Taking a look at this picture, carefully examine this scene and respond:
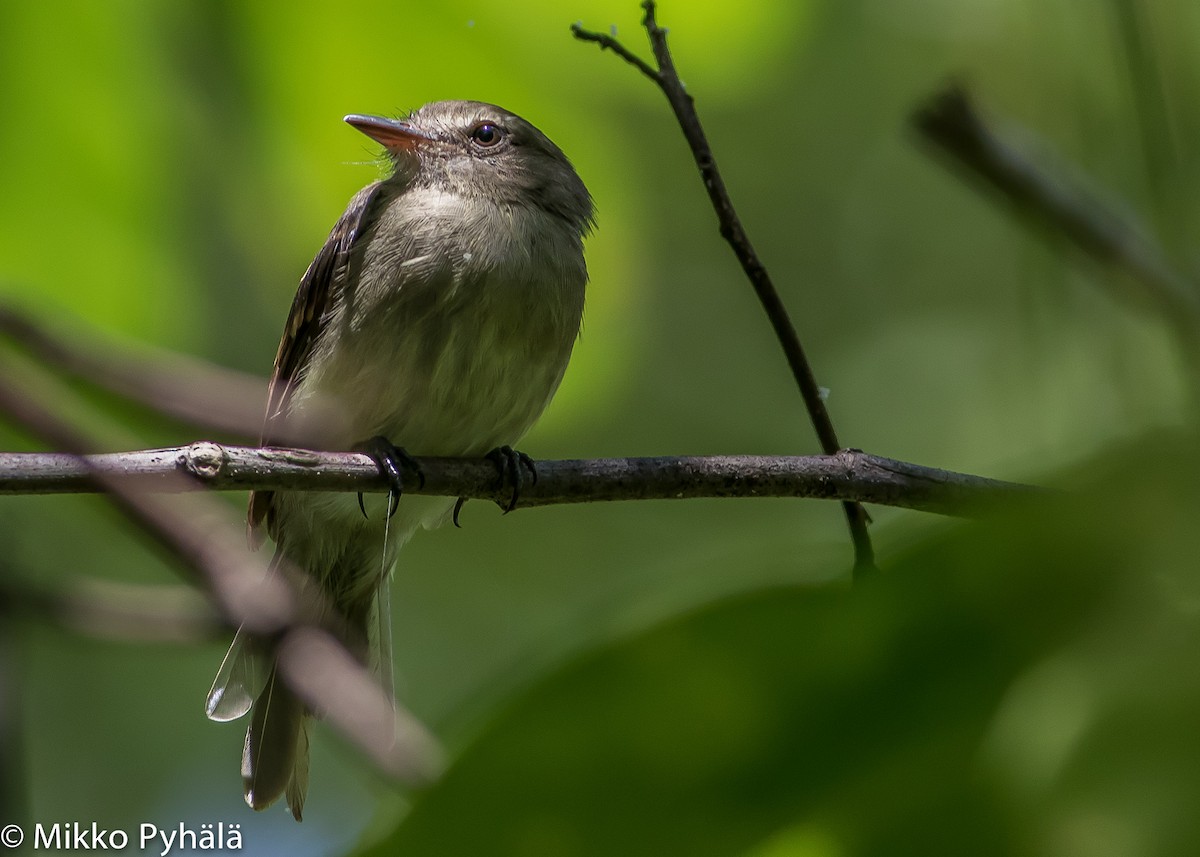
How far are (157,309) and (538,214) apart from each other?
1868 mm

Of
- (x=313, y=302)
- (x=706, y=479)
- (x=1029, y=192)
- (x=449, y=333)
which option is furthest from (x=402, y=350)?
(x=1029, y=192)

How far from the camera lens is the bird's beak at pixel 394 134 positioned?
12.3ft

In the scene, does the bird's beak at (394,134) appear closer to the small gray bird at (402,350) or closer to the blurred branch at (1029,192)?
the small gray bird at (402,350)

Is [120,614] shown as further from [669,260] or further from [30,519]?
[669,260]

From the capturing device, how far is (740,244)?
3059 mm

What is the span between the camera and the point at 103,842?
360 centimetres

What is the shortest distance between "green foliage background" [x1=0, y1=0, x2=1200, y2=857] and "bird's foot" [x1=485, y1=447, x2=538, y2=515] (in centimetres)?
31

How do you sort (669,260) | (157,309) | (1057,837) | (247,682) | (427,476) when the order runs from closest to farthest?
(1057,837) < (157,309) < (427,476) < (247,682) < (669,260)

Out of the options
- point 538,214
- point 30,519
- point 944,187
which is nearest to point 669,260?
point 944,187

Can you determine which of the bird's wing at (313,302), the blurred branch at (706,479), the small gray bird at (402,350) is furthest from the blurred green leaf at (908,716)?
the bird's wing at (313,302)

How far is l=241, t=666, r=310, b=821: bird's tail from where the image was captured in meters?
4.12

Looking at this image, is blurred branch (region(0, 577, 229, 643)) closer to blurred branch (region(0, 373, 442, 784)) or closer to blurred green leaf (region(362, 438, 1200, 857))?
blurred branch (region(0, 373, 442, 784))

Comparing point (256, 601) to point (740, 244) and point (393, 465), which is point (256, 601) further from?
point (740, 244)

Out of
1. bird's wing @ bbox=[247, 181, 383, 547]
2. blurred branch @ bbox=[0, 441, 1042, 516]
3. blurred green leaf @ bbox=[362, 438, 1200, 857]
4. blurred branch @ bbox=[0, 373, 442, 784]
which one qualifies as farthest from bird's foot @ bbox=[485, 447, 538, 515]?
blurred green leaf @ bbox=[362, 438, 1200, 857]
